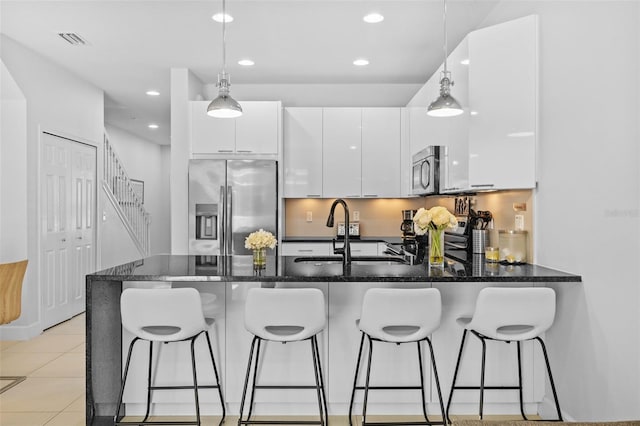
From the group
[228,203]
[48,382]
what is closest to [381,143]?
[228,203]

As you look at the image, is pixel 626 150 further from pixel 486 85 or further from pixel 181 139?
pixel 181 139

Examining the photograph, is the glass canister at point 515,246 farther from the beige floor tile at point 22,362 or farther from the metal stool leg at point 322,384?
the beige floor tile at point 22,362

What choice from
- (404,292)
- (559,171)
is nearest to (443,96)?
(559,171)

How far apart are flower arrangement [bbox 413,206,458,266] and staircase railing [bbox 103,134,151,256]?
511 centimetres

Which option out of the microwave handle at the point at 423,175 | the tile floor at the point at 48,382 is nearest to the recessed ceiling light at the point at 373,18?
the microwave handle at the point at 423,175

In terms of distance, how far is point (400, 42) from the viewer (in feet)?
14.3

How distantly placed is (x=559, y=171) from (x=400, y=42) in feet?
6.94

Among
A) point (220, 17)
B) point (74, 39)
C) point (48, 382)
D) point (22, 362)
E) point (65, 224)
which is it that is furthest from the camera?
point (65, 224)

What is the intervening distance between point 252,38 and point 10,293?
9.20 feet

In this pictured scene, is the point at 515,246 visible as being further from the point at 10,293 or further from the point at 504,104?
the point at 10,293

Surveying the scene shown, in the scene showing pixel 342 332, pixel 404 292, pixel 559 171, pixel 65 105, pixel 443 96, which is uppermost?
pixel 65 105

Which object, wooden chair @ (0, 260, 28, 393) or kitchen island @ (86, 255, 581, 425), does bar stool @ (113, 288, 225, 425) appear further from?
wooden chair @ (0, 260, 28, 393)

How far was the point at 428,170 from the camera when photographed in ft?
14.1

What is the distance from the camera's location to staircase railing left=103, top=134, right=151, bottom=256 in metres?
6.90
